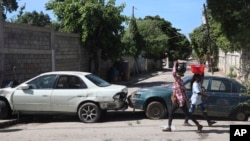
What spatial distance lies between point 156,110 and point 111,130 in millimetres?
2199

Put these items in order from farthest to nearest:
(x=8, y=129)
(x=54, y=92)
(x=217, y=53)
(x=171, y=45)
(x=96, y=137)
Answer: (x=171, y=45) < (x=217, y=53) < (x=54, y=92) < (x=8, y=129) < (x=96, y=137)

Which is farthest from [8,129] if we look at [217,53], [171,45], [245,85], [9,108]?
[171,45]

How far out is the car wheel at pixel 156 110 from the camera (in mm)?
12906

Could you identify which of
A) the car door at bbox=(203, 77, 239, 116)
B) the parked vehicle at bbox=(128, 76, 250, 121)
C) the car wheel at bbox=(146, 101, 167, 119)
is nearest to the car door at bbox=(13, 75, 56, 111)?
the parked vehicle at bbox=(128, 76, 250, 121)

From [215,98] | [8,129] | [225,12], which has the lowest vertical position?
[8,129]

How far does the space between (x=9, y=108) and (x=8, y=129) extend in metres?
1.33

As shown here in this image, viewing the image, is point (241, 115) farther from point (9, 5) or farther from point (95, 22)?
point (9, 5)

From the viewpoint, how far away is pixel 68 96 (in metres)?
12.7

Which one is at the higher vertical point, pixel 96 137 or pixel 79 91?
pixel 79 91

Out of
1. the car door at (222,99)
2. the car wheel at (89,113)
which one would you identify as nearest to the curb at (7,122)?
the car wheel at (89,113)

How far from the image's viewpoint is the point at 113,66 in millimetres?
34281

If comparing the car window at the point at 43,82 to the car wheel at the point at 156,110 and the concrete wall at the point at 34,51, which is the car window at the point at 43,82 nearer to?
the car wheel at the point at 156,110

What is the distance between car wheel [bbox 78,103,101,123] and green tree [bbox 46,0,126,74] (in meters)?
14.0

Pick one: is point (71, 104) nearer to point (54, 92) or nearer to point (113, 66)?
point (54, 92)
